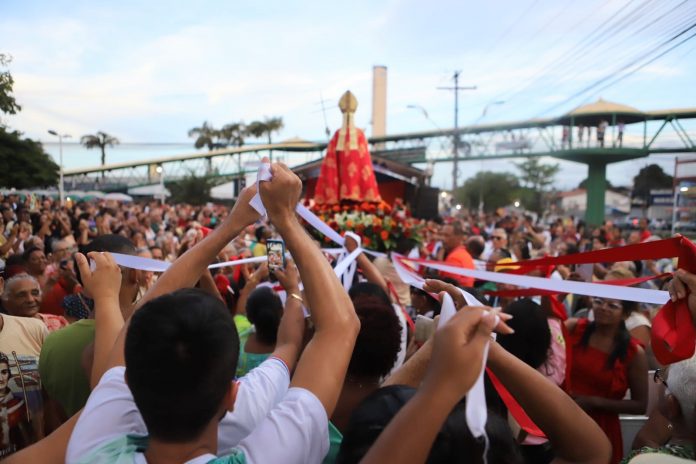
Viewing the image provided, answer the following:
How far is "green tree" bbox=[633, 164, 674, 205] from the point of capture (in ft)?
137

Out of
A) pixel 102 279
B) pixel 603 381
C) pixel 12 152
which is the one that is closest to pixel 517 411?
pixel 102 279

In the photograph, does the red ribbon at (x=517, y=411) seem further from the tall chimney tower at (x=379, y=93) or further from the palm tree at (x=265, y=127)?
the palm tree at (x=265, y=127)

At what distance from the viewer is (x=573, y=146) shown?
31672 millimetres

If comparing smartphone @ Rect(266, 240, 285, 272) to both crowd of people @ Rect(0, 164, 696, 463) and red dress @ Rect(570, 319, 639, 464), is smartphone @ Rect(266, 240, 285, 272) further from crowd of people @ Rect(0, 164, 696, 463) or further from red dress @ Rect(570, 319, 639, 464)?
red dress @ Rect(570, 319, 639, 464)

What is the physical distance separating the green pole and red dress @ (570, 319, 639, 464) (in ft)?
99.2

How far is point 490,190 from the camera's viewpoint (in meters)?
64.6

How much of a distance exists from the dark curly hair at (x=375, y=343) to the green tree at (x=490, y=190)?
61.0 metres

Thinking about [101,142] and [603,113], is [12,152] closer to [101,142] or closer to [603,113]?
[603,113]

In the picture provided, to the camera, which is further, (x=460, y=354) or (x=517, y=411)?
(x=517, y=411)

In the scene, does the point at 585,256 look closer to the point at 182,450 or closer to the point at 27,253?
the point at 182,450

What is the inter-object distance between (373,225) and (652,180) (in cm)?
4494

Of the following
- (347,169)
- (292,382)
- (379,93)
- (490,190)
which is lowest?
(490,190)

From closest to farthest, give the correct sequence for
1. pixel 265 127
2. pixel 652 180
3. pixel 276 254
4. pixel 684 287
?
pixel 684 287
pixel 276 254
pixel 652 180
pixel 265 127

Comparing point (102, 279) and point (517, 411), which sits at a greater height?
point (102, 279)
